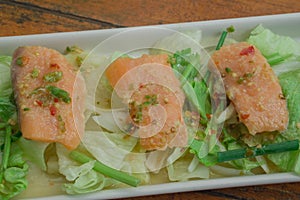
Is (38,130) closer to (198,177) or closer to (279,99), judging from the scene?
(198,177)

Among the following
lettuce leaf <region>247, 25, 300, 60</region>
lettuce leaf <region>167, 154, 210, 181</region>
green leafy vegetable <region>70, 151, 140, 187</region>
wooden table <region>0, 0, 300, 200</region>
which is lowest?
lettuce leaf <region>167, 154, 210, 181</region>

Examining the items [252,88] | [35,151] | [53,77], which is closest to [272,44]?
[252,88]

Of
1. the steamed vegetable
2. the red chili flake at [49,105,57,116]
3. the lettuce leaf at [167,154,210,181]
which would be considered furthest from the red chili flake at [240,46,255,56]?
the steamed vegetable

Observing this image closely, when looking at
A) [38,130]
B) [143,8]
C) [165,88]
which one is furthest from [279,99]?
[38,130]

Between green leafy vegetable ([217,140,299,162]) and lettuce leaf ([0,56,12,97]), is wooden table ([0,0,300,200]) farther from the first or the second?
green leafy vegetable ([217,140,299,162])

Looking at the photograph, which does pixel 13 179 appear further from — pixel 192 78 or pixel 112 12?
pixel 112 12

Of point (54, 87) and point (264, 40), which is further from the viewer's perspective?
point (264, 40)
